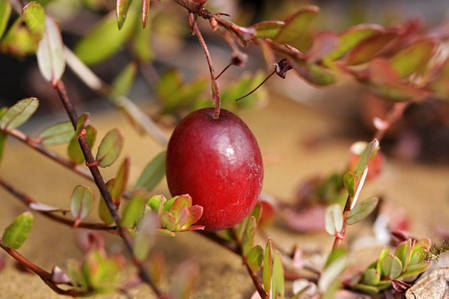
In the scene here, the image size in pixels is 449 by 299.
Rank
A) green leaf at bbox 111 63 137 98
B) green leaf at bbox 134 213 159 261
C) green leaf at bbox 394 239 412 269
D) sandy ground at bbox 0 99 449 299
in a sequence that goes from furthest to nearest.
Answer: green leaf at bbox 111 63 137 98 < sandy ground at bbox 0 99 449 299 < green leaf at bbox 394 239 412 269 < green leaf at bbox 134 213 159 261

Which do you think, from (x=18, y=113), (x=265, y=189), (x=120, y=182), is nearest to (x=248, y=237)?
(x=120, y=182)

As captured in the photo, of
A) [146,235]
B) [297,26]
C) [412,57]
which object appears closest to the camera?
[146,235]

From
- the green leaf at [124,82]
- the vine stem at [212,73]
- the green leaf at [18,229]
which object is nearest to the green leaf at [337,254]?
the vine stem at [212,73]

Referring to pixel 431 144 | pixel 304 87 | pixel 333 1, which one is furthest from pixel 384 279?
pixel 333 1

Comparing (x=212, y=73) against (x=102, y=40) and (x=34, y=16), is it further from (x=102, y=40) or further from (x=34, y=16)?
(x=102, y=40)

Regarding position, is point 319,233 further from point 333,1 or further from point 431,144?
point 333,1

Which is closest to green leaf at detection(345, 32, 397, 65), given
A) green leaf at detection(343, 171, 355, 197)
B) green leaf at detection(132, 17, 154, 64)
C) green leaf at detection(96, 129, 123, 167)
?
green leaf at detection(343, 171, 355, 197)

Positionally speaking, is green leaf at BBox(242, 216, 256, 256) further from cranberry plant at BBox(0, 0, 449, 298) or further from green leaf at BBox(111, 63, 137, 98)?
green leaf at BBox(111, 63, 137, 98)

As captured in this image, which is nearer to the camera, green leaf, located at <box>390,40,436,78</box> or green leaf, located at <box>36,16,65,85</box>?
green leaf, located at <box>36,16,65,85</box>
